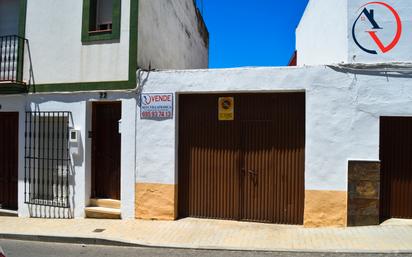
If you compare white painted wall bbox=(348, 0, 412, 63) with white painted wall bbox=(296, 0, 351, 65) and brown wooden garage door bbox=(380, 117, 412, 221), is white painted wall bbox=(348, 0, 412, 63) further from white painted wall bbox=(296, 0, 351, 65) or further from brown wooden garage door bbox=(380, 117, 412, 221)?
brown wooden garage door bbox=(380, 117, 412, 221)

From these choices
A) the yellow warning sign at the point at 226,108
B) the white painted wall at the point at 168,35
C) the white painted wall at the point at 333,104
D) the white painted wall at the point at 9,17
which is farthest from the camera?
the white painted wall at the point at 9,17

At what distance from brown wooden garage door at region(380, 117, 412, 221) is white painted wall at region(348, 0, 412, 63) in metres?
1.19

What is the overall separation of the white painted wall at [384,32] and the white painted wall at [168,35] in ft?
14.2

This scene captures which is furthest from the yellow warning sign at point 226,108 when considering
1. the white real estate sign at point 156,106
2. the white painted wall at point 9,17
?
the white painted wall at point 9,17

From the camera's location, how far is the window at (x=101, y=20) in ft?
29.0

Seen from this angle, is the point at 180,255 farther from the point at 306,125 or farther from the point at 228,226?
Result: the point at 306,125

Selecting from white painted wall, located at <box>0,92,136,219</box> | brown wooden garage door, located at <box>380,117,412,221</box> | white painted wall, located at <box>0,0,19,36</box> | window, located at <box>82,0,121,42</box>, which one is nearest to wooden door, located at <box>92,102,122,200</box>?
white painted wall, located at <box>0,92,136,219</box>

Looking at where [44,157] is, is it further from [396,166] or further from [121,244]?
[396,166]

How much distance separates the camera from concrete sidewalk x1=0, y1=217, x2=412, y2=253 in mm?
6613

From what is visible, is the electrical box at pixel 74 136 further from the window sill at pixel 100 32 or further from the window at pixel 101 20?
the window sill at pixel 100 32

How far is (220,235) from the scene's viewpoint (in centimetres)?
736

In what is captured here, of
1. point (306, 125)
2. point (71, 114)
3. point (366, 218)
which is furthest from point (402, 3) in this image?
point (71, 114)

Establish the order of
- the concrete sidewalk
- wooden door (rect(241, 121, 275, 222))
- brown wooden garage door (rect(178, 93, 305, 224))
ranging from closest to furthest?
the concrete sidewalk
brown wooden garage door (rect(178, 93, 305, 224))
wooden door (rect(241, 121, 275, 222))

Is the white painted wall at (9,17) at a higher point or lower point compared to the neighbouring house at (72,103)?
higher
